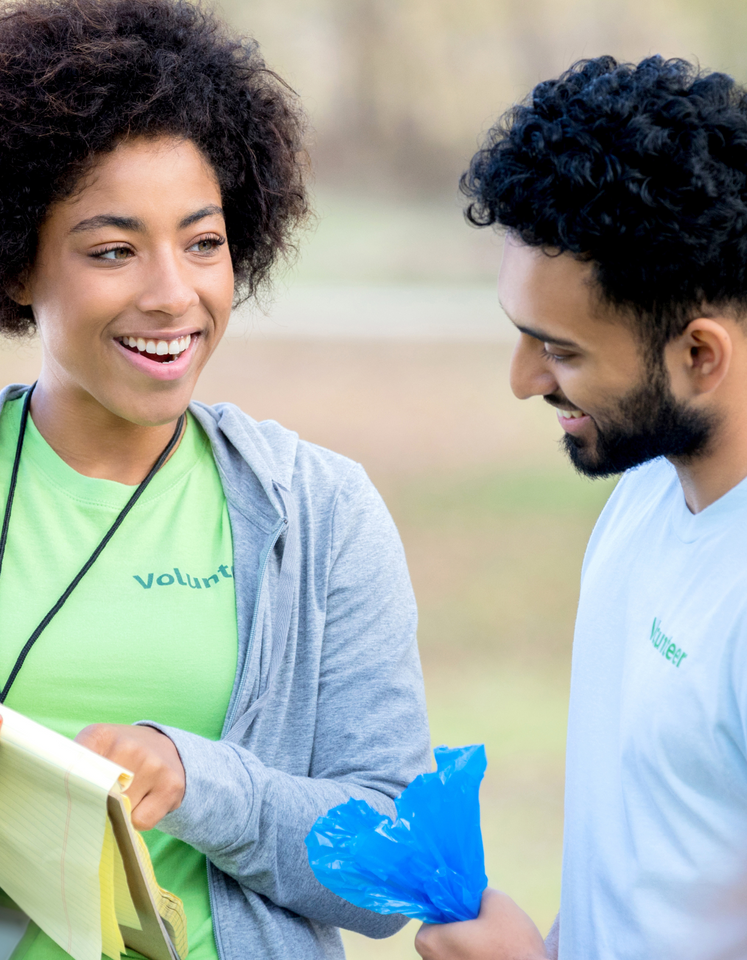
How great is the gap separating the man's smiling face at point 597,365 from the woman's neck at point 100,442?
2.02 ft

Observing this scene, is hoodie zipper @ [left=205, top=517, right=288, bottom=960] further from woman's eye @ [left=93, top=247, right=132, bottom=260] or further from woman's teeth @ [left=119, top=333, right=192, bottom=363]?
woman's eye @ [left=93, top=247, right=132, bottom=260]

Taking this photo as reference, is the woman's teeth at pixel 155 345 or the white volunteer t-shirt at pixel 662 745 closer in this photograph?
the white volunteer t-shirt at pixel 662 745

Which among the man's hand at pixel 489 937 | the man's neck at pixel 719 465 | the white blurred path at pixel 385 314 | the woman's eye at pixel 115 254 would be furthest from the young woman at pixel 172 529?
the white blurred path at pixel 385 314

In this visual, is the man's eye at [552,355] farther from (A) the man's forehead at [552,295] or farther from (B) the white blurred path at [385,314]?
(B) the white blurred path at [385,314]

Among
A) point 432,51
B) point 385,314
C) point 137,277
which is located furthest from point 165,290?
point 432,51

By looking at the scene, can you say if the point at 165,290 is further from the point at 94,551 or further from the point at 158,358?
the point at 94,551

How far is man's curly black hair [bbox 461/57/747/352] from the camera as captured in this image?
1.05 meters

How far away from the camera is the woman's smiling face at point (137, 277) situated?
1387 millimetres

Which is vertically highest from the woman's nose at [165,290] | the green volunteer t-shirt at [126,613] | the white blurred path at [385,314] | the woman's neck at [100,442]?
the white blurred path at [385,314]

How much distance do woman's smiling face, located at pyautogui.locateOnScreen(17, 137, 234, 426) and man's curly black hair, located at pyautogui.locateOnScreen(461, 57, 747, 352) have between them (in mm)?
501

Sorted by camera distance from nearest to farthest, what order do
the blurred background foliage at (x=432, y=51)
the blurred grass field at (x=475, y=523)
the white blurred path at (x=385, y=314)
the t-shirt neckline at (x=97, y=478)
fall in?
1. the t-shirt neckline at (x=97, y=478)
2. the blurred grass field at (x=475, y=523)
3. the white blurred path at (x=385, y=314)
4. the blurred background foliage at (x=432, y=51)

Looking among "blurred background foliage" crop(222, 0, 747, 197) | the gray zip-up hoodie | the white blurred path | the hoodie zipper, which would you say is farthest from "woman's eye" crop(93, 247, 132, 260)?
"blurred background foliage" crop(222, 0, 747, 197)

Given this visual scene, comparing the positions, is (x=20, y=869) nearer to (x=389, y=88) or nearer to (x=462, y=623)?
(x=462, y=623)

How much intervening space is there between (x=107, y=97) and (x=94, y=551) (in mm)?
617
